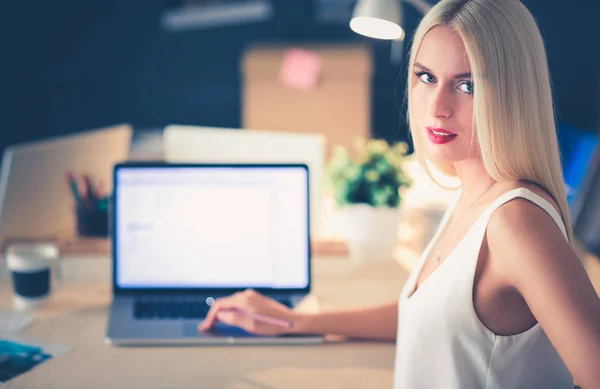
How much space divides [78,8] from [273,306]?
306cm

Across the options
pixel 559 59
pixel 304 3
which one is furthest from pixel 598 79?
pixel 304 3

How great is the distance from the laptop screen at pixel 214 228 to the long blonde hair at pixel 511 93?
611 millimetres

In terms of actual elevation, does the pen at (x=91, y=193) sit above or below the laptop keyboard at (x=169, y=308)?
above

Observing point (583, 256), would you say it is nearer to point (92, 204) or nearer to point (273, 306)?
point (273, 306)

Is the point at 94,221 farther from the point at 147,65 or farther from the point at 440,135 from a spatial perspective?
the point at 147,65

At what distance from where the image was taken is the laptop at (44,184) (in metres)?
1.91

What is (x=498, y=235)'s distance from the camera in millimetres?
980

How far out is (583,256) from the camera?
198cm

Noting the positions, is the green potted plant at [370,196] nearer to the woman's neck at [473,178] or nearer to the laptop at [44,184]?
the laptop at [44,184]

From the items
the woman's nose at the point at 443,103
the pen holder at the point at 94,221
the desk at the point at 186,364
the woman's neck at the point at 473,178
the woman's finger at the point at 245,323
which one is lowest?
the desk at the point at 186,364

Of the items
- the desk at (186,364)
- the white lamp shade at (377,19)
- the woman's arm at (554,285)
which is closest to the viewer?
the woman's arm at (554,285)

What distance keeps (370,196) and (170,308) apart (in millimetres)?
625

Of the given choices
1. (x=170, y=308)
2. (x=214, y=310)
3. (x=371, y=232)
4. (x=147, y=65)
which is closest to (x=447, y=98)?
(x=214, y=310)

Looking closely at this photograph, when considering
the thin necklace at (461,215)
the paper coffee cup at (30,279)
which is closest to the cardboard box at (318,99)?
the paper coffee cup at (30,279)
